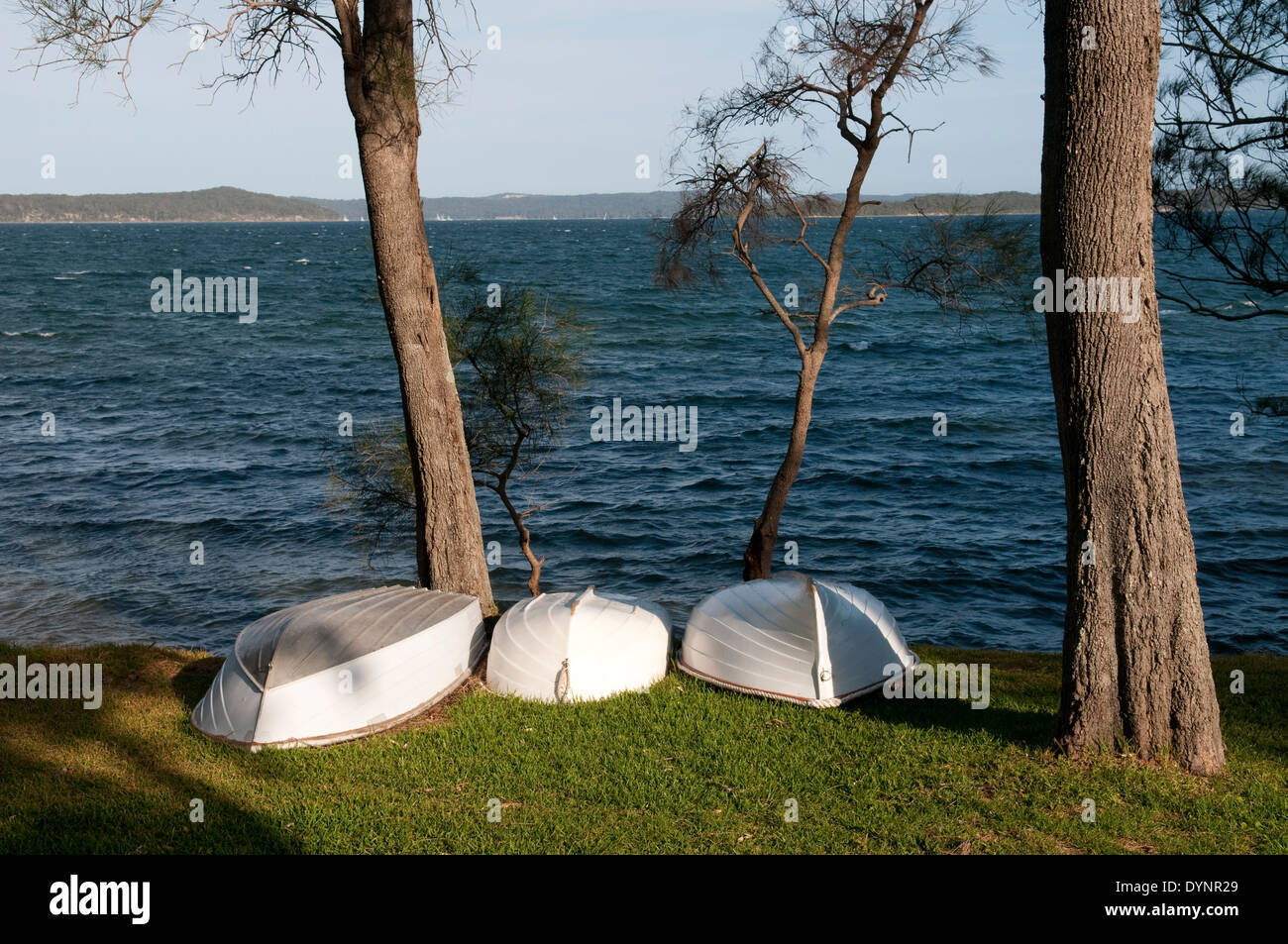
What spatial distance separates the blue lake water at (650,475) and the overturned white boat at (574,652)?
25.2ft

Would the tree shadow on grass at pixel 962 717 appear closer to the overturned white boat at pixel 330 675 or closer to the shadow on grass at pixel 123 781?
the overturned white boat at pixel 330 675

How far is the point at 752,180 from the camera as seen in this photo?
13.6 m

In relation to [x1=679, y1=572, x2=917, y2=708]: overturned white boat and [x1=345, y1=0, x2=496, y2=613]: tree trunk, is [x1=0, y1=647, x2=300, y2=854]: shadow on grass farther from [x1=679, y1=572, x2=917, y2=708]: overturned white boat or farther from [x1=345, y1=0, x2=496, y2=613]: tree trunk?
[x1=679, y1=572, x2=917, y2=708]: overturned white boat

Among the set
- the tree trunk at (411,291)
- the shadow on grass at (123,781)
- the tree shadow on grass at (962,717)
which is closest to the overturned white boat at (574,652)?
the tree trunk at (411,291)

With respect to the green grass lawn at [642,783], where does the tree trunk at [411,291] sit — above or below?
above

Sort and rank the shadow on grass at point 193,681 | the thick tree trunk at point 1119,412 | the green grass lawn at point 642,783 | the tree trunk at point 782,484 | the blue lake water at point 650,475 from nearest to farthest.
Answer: the green grass lawn at point 642,783 → the thick tree trunk at point 1119,412 → the shadow on grass at point 193,681 → the tree trunk at point 782,484 → the blue lake water at point 650,475

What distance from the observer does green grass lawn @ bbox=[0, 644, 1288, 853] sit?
21.3 ft

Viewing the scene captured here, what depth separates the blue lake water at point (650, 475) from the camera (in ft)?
61.2

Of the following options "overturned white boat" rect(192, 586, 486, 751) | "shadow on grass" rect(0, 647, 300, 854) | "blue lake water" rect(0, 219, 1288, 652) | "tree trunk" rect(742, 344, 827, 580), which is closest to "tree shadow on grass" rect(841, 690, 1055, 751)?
"overturned white boat" rect(192, 586, 486, 751)

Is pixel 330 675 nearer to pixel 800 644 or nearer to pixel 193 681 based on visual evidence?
pixel 193 681

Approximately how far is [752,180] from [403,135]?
215 inches

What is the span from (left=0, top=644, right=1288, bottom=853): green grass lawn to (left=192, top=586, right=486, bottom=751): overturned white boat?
155 millimetres

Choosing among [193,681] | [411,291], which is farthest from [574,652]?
[411,291]
